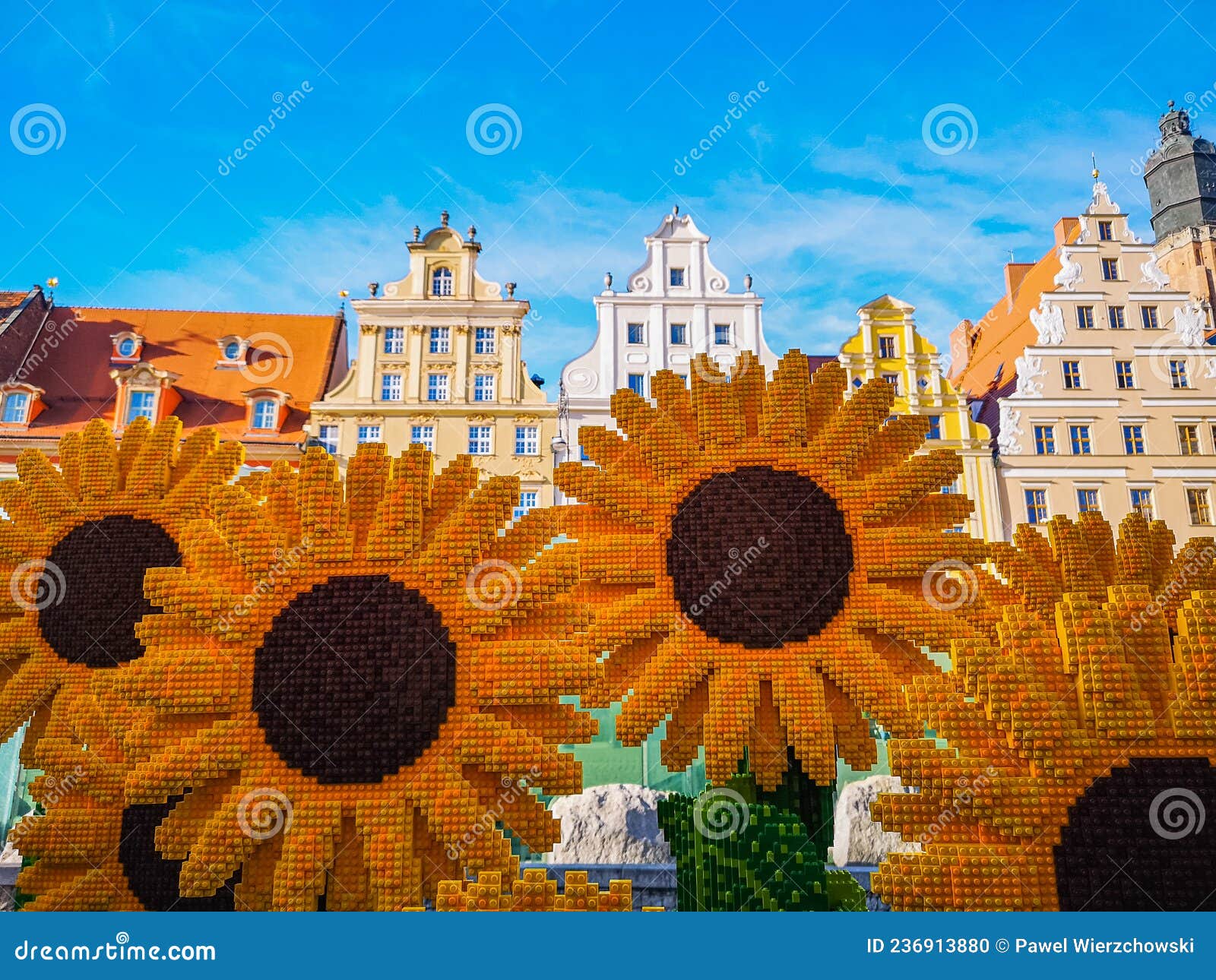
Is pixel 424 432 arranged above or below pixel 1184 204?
below

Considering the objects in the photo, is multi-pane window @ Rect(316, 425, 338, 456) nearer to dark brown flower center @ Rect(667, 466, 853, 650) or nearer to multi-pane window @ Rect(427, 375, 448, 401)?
multi-pane window @ Rect(427, 375, 448, 401)

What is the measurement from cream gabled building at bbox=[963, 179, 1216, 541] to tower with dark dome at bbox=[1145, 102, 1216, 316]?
14.3 meters

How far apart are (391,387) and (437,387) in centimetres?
76

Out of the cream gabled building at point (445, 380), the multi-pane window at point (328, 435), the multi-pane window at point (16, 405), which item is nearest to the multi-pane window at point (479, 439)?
the cream gabled building at point (445, 380)

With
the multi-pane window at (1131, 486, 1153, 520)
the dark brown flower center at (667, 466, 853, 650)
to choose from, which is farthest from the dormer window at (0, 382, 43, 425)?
the multi-pane window at (1131, 486, 1153, 520)

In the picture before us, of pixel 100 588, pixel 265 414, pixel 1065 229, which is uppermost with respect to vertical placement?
pixel 1065 229

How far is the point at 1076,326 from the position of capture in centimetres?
1485

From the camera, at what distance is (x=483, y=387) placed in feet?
48.1

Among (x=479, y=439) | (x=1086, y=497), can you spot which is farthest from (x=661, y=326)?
(x=1086, y=497)

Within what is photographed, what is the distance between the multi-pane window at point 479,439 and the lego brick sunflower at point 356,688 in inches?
380

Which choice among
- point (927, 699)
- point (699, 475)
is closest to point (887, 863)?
point (927, 699)

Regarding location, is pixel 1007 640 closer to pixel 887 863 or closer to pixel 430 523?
pixel 887 863

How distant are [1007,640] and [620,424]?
228cm

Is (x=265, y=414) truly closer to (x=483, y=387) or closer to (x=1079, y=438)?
(x=483, y=387)
